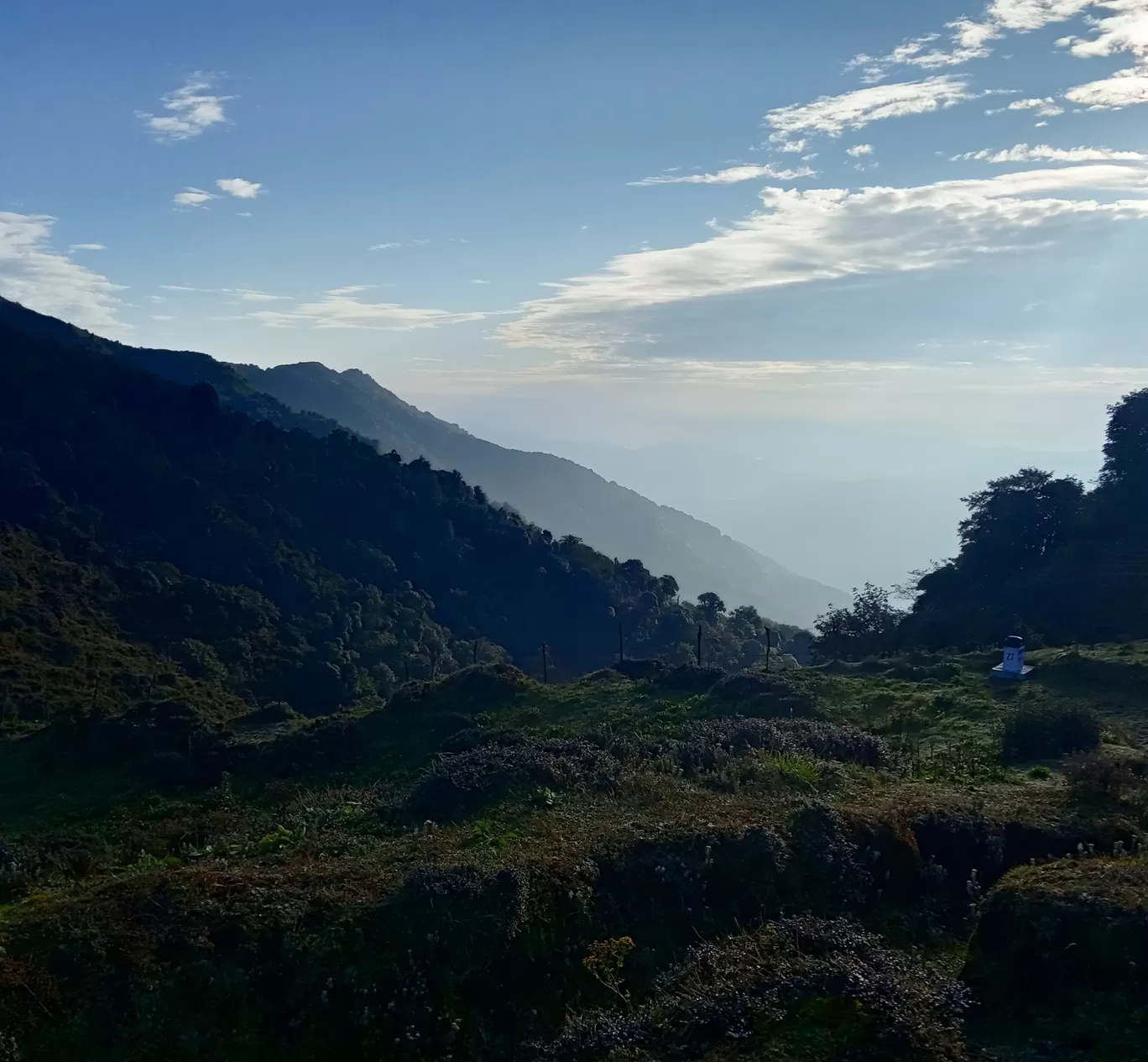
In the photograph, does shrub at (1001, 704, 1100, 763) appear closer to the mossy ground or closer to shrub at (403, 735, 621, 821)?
the mossy ground

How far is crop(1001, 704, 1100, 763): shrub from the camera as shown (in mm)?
17469

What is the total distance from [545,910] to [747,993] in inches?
103

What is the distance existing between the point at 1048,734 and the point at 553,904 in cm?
1244

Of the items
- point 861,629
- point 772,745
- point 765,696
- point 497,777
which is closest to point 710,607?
point 861,629

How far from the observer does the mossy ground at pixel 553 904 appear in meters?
8.67

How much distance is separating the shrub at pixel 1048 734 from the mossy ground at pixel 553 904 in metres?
0.82

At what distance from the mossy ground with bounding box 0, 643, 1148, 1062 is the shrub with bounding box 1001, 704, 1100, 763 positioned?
0.82 m

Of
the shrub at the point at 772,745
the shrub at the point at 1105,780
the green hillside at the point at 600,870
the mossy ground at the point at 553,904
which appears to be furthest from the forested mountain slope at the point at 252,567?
the shrub at the point at 1105,780

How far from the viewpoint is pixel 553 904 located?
34.4 feet

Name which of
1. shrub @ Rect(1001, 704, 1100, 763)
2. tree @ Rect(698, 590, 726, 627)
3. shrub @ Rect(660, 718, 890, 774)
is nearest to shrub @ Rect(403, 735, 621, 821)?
shrub @ Rect(660, 718, 890, 774)

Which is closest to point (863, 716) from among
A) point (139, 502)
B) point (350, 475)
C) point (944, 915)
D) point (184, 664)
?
point (944, 915)

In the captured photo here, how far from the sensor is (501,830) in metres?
12.6

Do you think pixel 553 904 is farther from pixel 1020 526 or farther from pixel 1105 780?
pixel 1020 526

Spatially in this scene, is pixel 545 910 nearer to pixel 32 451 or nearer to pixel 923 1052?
pixel 923 1052
